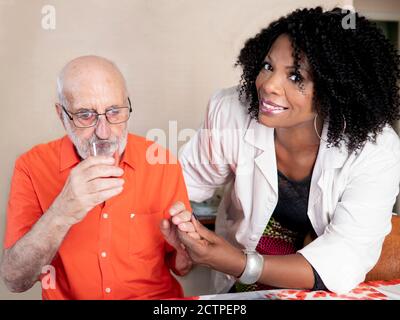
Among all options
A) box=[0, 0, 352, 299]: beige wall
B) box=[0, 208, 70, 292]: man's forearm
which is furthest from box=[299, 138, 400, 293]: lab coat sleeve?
box=[0, 208, 70, 292]: man's forearm

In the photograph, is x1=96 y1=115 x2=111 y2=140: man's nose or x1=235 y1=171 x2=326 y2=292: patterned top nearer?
x1=96 y1=115 x2=111 y2=140: man's nose

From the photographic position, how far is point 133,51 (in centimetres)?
102

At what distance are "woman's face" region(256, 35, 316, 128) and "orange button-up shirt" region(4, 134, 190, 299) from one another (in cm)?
24

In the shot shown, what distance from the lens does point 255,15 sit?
3.75 feet

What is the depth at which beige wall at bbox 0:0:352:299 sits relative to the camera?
96 centimetres

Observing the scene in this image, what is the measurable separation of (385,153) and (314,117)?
0.54ft

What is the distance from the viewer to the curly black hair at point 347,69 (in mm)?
986

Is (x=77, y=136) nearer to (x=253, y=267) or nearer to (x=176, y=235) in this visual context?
(x=176, y=235)

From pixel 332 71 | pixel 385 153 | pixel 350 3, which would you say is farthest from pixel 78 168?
pixel 350 3

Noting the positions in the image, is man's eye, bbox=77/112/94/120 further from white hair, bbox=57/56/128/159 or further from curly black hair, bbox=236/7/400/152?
curly black hair, bbox=236/7/400/152

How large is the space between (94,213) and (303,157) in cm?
48
